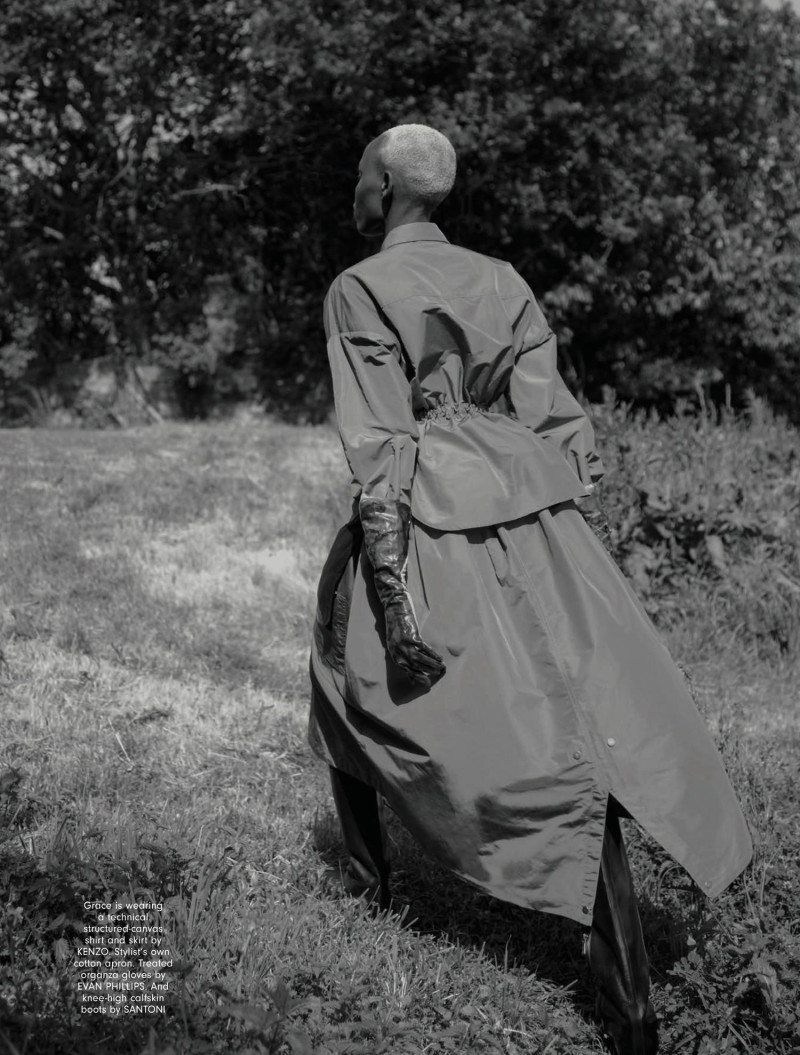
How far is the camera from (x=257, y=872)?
3059 mm

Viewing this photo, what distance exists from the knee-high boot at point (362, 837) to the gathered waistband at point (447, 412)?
3.01 ft

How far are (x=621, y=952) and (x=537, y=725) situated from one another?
1.63ft

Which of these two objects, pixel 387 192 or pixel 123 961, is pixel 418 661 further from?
pixel 387 192

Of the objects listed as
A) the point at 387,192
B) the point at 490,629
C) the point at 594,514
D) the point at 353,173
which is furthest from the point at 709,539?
the point at 353,173

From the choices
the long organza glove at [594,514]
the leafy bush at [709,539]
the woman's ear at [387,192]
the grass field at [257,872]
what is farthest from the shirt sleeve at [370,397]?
the leafy bush at [709,539]

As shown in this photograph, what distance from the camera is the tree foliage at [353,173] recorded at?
→ 14.6 meters

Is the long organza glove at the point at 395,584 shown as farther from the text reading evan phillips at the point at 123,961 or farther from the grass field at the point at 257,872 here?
the text reading evan phillips at the point at 123,961

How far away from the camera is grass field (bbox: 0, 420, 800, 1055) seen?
2.36m

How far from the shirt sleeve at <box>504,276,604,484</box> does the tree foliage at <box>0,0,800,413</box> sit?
12578 mm

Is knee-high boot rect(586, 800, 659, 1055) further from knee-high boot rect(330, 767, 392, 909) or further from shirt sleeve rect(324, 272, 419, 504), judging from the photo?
shirt sleeve rect(324, 272, 419, 504)

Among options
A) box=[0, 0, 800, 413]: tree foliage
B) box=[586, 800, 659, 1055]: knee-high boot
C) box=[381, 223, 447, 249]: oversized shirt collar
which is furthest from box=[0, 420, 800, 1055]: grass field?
box=[0, 0, 800, 413]: tree foliage

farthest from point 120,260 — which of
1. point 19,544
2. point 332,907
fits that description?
point 332,907

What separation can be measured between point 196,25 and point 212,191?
93.4 inches

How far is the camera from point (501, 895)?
226 cm
